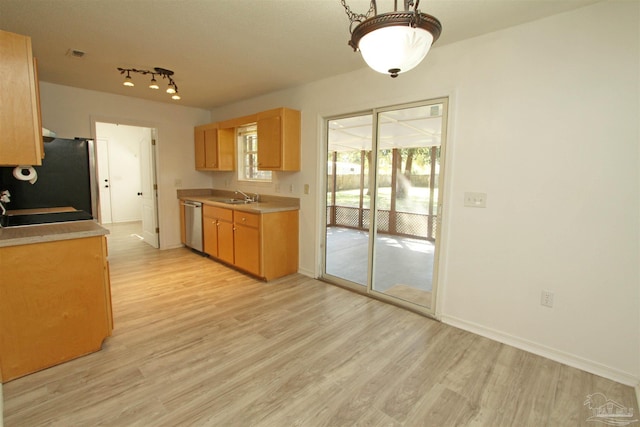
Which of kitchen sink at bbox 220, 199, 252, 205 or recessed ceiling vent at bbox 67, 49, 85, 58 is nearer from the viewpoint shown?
recessed ceiling vent at bbox 67, 49, 85, 58

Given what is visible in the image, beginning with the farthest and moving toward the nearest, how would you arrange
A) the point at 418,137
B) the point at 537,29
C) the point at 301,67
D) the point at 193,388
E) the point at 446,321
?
the point at 301,67 → the point at 418,137 → the point at 446,321 → the point at 537,29 → the point at 193,388

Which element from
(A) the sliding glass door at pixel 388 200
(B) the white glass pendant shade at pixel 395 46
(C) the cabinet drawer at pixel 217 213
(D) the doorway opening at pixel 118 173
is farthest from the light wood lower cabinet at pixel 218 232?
(B) the white glass pendant shade at pixel 395 46

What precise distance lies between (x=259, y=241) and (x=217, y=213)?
108 cm

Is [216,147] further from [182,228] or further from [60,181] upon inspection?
[60,181]

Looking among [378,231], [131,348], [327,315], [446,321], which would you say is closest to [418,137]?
[378,231]

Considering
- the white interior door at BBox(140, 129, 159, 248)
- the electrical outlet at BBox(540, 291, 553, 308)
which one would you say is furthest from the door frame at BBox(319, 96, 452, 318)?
the white interior door at BBox(140, 129, 159, 248)

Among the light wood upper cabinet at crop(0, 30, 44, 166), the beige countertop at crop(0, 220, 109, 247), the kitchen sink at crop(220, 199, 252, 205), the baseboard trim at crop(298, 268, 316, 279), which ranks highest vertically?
the light wood upper cabinet at crop(0, 30, 44, 166)

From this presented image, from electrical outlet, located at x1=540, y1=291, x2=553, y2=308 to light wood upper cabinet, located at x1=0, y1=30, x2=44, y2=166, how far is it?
11.7 feet

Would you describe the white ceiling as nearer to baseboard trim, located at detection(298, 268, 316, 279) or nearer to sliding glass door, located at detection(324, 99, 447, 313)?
sliding glass door, located at detection(324, 99, 447, 313)

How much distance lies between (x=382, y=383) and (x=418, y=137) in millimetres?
2170

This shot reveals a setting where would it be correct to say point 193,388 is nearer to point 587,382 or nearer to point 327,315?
point 327,315

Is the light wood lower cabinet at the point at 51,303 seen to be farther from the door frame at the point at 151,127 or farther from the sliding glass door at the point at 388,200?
the door frame at the point at 151,127

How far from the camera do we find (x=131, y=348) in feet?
7.49

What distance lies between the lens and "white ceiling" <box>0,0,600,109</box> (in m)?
2.04
